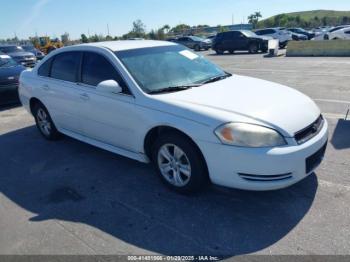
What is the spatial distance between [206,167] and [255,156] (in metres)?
0.59

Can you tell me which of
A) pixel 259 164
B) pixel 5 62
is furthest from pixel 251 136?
pixel 5 62

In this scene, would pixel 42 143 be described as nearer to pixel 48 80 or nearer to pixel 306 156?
pixel 48 80

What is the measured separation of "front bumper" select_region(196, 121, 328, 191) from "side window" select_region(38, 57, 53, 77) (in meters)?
3.37

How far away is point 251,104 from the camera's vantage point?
3482 millimetres

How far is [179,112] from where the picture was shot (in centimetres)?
347

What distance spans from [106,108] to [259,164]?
2.07m

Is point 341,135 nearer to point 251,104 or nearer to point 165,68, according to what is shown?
point 251,104

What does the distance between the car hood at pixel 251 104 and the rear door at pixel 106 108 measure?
0.51 metres

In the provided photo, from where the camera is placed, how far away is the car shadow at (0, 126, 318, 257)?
118 inches

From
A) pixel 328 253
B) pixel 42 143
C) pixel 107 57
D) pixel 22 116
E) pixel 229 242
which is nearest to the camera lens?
pixel 328 253

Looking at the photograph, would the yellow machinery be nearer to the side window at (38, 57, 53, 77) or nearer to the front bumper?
the side window at (38, 57, 53, 77)

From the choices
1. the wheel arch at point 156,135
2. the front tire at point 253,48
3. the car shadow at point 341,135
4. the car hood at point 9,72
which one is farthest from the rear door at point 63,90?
the front tire at point 253,48

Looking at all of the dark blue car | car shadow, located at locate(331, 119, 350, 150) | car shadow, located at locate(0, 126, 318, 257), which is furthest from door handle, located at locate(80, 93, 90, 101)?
the dark blue car

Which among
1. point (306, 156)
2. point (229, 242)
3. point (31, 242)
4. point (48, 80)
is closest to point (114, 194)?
point (31, 242)
